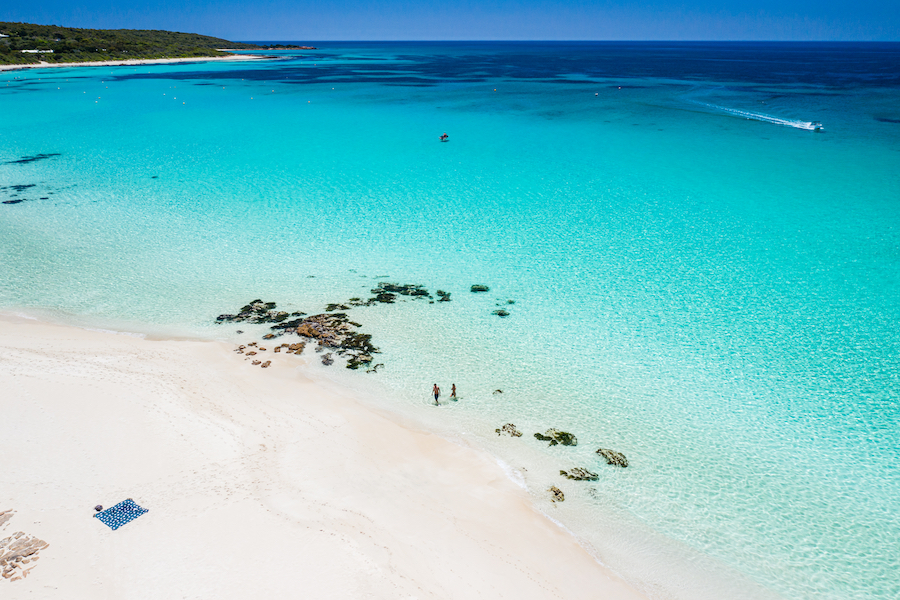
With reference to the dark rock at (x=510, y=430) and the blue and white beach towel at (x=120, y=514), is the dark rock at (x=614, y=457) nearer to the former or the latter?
the dark rock at (x=510, y=430)

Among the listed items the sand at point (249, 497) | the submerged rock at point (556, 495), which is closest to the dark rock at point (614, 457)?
the submerged rock at point (556, 495)

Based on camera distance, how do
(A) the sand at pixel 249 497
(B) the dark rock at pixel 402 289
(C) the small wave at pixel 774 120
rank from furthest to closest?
(C) the small wave at pixel 774 120 → (B) the dark rock at pixel 402 289 → (A) the sand at pixel 249 497

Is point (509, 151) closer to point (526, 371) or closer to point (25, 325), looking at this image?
point (526, 371)

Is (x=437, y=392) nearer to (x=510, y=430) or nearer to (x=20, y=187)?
(x=510, y=430)

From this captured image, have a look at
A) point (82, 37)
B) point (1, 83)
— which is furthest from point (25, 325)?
point (82, 37)

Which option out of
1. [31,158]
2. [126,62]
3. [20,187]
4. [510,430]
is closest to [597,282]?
[510,430]

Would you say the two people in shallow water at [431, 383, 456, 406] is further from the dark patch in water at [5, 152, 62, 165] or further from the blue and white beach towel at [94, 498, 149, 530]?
the dark patch in water at [5, 152, 62, 165]
